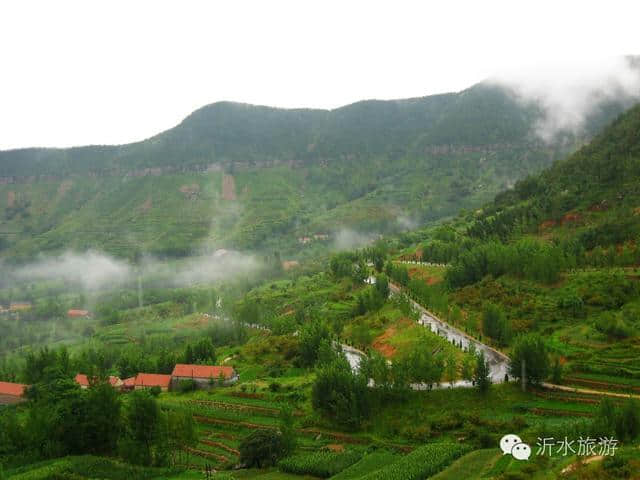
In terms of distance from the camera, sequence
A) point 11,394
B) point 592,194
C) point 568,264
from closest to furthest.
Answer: point 11,394, point 568,264, point 592,194

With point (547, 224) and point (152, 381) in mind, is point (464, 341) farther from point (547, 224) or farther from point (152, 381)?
point (547, 224)

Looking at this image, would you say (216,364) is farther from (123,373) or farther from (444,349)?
(444,349)

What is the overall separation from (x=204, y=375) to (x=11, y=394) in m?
31.1

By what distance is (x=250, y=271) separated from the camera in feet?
620

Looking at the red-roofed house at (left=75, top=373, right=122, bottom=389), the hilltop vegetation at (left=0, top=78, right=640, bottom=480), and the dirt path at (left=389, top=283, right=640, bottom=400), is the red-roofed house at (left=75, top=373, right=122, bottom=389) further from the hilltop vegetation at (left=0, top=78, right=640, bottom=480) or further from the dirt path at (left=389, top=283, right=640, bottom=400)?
the dirt path at (left=389, top=283, right=640, bottom=400)

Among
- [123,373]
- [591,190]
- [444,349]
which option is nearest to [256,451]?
[444,349]

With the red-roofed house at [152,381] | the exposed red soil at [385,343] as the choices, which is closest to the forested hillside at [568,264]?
the exposed red soil at [385,343]

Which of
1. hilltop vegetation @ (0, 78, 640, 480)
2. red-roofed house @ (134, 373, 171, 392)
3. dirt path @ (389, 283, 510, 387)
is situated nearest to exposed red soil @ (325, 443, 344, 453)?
hilltop vegetation @ (0, 78, 640, 480)

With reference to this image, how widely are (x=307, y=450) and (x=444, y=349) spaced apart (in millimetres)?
28065

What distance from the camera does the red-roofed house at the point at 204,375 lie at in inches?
3356

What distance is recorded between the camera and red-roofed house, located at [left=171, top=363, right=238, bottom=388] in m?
85.2

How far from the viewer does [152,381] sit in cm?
8938

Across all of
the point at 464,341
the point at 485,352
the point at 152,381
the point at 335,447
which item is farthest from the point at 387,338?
the point at 152,381

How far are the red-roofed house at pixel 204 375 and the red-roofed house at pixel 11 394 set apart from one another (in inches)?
912
